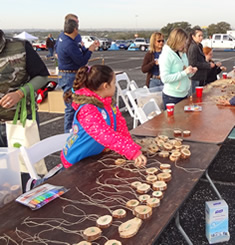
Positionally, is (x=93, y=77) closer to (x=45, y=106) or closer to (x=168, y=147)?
(x=168, y=147)

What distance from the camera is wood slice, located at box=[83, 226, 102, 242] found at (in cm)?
113

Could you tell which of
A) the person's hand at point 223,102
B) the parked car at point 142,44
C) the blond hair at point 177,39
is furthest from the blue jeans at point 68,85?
the parked car at point 142,44

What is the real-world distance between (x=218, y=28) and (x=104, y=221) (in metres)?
47.8

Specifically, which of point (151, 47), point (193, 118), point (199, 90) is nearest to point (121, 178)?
point (193, 118)

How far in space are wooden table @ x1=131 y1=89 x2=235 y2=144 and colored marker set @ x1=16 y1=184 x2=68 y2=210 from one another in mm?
1049

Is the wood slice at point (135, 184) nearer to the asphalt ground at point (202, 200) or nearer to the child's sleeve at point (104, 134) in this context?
the child's sleeve at point (104, 134)

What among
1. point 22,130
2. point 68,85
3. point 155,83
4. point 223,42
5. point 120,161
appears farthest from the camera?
point 223,42

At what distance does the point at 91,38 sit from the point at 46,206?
31.3 metres

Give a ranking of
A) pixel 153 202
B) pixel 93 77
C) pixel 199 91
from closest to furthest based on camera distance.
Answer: pixel 153 202 < pixel 93 77 < pixel 199 91

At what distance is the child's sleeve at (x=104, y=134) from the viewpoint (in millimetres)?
1791

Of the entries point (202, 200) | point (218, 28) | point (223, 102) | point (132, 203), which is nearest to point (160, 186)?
point (132, 203)

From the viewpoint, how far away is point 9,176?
1.84 meters

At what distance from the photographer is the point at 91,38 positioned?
103ft

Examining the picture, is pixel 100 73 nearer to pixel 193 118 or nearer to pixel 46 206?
pixel 46 206
